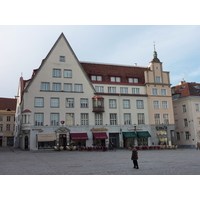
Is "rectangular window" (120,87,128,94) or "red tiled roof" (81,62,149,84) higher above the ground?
"red tiled roof" (81,62,149,84)

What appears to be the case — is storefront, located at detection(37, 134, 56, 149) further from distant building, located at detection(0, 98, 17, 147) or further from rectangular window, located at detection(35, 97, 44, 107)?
distant building, located at detection(0, 98, 17, 147)

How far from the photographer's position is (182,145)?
5212cm

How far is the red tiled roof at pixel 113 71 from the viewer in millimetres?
49044

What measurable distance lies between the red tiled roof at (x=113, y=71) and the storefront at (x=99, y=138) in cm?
1098

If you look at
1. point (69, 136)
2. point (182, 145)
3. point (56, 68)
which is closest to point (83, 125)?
point (69, 136)

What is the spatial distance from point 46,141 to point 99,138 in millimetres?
9353

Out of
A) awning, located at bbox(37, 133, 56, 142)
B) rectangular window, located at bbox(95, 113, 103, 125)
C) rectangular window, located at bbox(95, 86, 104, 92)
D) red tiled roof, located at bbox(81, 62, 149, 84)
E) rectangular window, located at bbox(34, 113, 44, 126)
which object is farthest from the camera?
red tiled roof, located at bbox(81, 62, 149, 84)

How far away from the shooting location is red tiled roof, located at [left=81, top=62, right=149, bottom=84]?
4904 cm

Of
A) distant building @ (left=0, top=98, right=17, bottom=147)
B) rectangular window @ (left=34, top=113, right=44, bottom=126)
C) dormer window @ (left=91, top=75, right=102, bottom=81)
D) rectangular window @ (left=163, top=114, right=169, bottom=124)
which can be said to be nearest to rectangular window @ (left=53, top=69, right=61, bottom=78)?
dormer window @ (left=91, top=75, right=102, bottom=81)

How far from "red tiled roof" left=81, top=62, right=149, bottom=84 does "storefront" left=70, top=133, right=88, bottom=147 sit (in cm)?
1227

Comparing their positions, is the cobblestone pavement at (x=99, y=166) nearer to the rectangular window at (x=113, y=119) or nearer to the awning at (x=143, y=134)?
the awning at (x=143, y=134)

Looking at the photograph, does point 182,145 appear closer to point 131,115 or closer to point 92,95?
point 131,115

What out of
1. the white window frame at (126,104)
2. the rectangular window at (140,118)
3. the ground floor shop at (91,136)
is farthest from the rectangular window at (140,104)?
the ground floor shop at (91,136)

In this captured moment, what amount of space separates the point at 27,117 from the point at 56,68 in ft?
34.4
